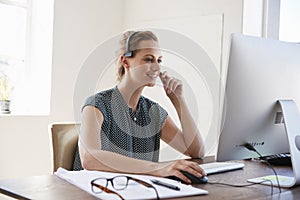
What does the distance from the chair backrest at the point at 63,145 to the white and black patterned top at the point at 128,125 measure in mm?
194

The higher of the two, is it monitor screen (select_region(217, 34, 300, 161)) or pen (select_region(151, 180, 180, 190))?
monitor screen (select_region(217, 34, 300, 161))

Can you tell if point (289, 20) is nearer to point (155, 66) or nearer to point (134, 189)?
point (155, 66)

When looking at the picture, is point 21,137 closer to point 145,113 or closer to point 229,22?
point 145,113

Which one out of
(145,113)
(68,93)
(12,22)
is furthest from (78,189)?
(12,22)

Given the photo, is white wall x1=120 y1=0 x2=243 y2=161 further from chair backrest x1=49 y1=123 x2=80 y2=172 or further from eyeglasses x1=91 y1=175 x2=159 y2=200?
eyeglasses x1=91 y1=175 x2=159 y2=200

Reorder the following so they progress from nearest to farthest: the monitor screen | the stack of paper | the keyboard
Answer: the stack of paper, the monitor screen, the keyboard

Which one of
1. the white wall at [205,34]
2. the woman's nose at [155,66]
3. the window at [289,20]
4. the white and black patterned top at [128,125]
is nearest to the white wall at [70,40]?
the white wall at [205,34]

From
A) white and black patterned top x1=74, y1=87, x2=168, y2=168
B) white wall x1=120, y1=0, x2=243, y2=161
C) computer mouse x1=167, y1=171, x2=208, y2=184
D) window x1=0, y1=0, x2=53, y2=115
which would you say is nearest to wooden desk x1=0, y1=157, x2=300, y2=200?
computer mouse x1=167, y1=171, x2=208, y2=184

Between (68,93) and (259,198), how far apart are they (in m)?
2.19

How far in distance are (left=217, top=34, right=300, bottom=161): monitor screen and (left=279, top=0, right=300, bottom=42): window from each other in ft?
4.39

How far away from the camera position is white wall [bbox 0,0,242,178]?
280cm

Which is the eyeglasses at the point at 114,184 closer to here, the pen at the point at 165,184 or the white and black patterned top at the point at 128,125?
the pen at the point at 165,184

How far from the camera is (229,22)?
106 inches

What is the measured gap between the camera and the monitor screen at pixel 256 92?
3.99 ft
